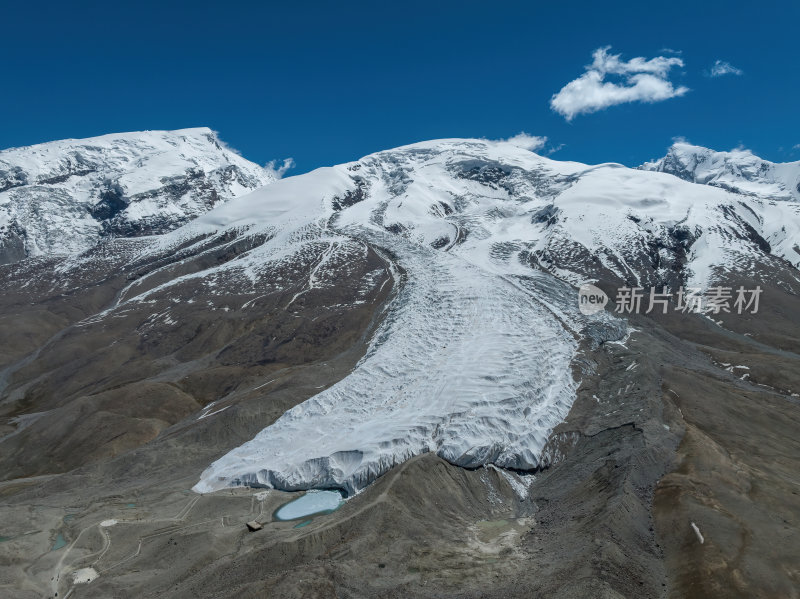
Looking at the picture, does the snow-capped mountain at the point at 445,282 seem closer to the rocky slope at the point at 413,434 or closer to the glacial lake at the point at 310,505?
the rocky slope at the point at 413,434

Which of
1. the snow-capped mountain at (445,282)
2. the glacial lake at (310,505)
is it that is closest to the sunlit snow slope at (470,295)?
the snow-capped mountain at (445,282)

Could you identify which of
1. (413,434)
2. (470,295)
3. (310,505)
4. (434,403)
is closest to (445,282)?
(470,295)

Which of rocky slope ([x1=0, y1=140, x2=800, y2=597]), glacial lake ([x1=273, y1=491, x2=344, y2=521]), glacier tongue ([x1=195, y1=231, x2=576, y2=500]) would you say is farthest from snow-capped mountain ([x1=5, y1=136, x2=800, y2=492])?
glacial lake ([x1=273, y1=491, x2=344, y2=521])

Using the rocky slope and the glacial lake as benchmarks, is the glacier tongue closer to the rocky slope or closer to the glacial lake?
the rocky slope

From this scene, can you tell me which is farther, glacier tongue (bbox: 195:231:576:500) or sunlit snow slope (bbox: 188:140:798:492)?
sunlit snow slope (bbox: 188:140:798:492)

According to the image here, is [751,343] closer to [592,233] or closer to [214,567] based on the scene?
[592,233]

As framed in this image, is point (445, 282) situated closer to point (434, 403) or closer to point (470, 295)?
point (470, 295)
